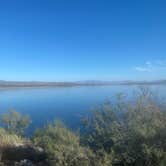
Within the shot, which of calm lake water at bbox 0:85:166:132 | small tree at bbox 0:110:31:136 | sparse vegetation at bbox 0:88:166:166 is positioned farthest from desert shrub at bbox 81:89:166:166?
small tree at bbox 0:110:31:136

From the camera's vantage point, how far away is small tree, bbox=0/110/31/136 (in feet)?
44.6

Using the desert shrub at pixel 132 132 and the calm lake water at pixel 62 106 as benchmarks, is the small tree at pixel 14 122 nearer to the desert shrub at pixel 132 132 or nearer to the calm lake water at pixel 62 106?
the calm lake water at pixel 62 106

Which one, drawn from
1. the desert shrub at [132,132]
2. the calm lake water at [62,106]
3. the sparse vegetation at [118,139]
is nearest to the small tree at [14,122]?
the calm lake water at [62,106]

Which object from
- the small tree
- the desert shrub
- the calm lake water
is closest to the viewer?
the desert shrub

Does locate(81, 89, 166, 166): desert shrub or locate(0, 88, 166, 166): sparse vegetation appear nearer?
locate(0, 88, 166, 166): sparse vegetation

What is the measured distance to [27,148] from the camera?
9281 millimetres

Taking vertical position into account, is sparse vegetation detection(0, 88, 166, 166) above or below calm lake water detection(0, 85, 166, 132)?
above

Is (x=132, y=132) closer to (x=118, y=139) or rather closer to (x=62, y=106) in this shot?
(x=118, y=139)

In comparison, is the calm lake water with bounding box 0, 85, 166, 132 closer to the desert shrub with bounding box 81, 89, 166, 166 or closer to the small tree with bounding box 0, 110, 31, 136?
the desert shrub with bounding box 81, 89, 166, 166

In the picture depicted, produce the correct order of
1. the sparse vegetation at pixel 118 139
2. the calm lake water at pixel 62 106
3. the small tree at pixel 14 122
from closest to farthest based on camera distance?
the sparse vegetation at pixel 118 139 → the small tree at pixel 14 122 → the calm lake water at pixel 62 106

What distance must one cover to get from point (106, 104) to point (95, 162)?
2.33 m

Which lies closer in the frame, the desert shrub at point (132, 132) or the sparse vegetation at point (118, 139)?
the sparse vegetation at point (118, 139)

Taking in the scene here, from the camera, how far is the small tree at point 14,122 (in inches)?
535

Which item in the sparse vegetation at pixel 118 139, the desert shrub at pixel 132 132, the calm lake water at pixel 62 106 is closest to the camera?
the sparse vegetation at pixel 118 139
